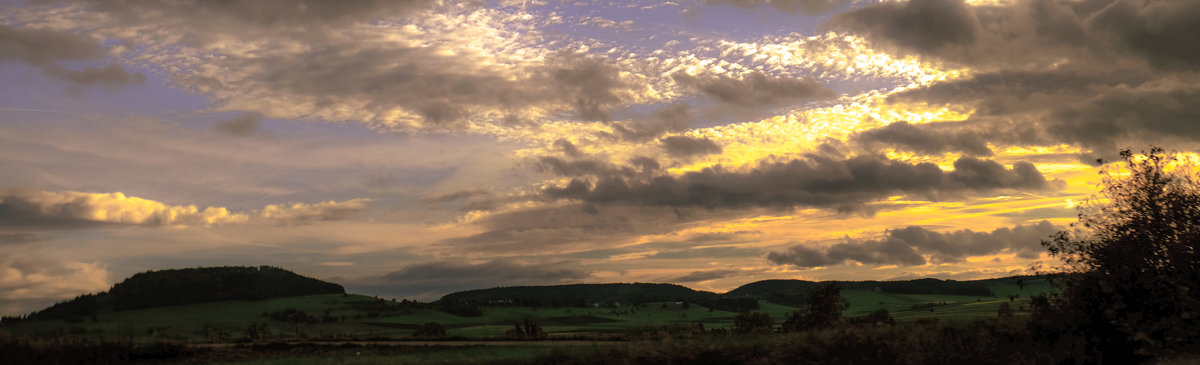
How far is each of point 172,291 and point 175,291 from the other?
805 mm

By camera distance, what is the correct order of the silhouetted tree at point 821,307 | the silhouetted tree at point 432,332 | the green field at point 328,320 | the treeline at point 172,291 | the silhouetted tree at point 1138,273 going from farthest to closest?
the treeline at point 172,291
the green field at point 328,320
the silhouetted tree at point 432,332
the silhouetted tree at point 821,307
the silhouetted tree at point 1138,273

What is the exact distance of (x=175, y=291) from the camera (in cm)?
17975

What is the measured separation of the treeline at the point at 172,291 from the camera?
17500cm

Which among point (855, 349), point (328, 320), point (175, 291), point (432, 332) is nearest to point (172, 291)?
point (175, 291)

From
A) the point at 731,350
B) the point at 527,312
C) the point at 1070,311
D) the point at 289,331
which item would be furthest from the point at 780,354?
the point at 527,312

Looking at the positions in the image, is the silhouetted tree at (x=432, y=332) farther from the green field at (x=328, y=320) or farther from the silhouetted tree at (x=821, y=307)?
the green field at (x=328, y=320)

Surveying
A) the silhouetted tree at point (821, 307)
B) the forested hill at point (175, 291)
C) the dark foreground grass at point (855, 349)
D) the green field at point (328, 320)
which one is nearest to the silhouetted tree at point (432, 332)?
the silhouetted tree at point (821, 307)

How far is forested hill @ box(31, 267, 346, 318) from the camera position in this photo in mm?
175625

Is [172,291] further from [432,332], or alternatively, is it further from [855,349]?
[855,349]

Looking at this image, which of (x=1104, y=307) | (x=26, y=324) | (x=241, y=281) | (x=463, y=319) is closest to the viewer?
(x=1104, y=307)

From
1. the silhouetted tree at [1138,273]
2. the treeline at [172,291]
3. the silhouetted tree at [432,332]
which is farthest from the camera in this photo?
the treeline at [172,291]

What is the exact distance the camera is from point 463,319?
17688cm

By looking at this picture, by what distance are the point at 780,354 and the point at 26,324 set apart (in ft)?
617

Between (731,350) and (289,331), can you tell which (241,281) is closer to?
(289,331)
